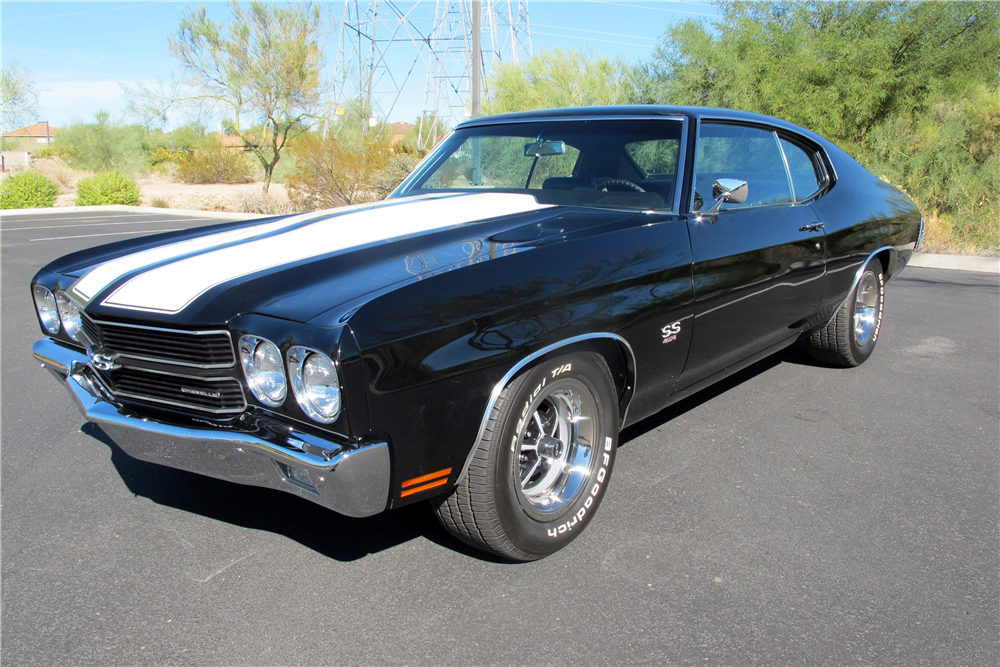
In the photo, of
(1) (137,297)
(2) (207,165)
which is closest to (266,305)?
(1) (137,297)

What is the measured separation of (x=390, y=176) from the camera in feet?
57.6

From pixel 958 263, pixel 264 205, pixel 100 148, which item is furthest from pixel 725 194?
pixel 100 148

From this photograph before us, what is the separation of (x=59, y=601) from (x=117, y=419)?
22.5 inches

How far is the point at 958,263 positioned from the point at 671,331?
27.3 ft

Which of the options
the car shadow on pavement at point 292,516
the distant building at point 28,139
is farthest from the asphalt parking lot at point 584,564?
the distant building at point 28,139

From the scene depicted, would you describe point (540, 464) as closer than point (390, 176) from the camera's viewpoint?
Yes

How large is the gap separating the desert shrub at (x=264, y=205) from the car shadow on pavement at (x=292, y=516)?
1752 cm

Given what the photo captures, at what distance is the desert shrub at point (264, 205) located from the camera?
2003 cm

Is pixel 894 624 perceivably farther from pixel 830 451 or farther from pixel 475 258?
pixel 475 258

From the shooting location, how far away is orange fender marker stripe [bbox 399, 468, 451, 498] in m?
2.05

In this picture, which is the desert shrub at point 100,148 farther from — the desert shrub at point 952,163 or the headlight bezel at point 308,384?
the headlight bezel at point 308,384

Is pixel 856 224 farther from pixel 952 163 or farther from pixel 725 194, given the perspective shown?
pixel 952 163

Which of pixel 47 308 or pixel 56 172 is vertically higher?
pixel 47 308

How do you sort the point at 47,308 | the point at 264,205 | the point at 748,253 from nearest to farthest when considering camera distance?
the point at 47,308 → the point at 748,253 → the point at 264,205
